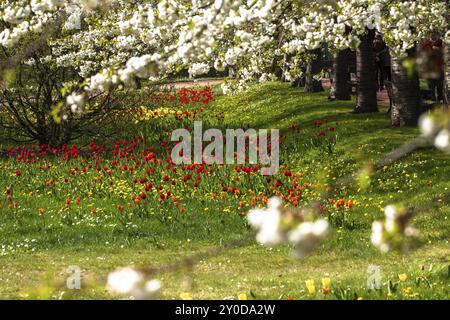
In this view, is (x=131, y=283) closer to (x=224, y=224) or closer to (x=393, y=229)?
(x=393, y=229)

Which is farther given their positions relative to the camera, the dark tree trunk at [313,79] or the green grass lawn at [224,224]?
the dark tree trunk at [313,79]

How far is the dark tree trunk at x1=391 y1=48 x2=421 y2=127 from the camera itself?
15.2 m

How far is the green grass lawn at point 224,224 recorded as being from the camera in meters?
7.59

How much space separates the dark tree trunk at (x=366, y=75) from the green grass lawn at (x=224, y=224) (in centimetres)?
150

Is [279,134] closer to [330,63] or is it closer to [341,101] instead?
[341,101]

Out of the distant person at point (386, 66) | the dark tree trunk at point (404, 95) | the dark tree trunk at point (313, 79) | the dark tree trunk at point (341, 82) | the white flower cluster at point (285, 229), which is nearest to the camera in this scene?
the white flower cluster at point (285, 229)

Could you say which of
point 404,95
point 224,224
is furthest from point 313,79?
point 224,224

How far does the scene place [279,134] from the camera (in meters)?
17.1

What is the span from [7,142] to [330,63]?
41.3 ft

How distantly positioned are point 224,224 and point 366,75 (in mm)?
8685

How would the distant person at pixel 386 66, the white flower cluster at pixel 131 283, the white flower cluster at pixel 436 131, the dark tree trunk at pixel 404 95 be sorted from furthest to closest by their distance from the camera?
the distant person at pixel 386 66 → the dark tree trunk at pixel 404 95 → the white flower cluster at pixel 436 131 → the white flower cluster at pixel 131 283

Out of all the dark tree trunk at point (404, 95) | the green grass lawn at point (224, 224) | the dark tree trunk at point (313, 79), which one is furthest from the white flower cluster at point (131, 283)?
the dark tree trunk at point (313, 79)

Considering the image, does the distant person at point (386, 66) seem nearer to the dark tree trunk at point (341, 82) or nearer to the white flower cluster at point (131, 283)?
the dark tree trunk at point (341, 82)
